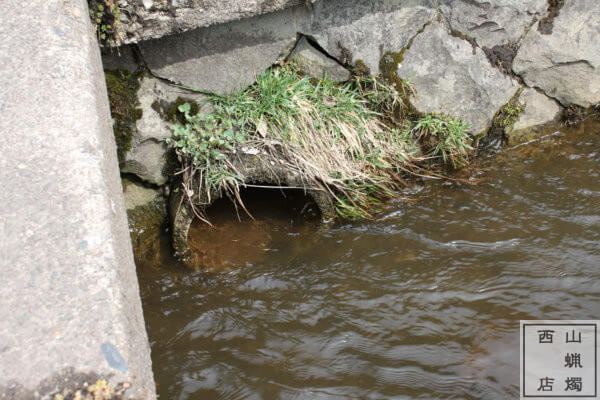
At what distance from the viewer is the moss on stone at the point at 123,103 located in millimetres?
2807

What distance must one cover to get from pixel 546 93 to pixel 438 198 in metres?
1.57

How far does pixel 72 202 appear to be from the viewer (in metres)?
1.48

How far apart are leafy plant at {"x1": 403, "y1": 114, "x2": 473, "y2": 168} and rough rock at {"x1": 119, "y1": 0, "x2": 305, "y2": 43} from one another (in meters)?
1.56

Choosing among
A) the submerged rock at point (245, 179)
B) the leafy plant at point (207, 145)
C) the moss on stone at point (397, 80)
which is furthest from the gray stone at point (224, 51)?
the moss on stone at point (397, 80)

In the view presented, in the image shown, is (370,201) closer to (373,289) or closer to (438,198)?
(438,198)

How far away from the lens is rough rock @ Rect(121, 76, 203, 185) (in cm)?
291

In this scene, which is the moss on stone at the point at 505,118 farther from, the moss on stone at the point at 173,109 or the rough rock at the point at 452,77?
the moss on stone at the point at 173,109

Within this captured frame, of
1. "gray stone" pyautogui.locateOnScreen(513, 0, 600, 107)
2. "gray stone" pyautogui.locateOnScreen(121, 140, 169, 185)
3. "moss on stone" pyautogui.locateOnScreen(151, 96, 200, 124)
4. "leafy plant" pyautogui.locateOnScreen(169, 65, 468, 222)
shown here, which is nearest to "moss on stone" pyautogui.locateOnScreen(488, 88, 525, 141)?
"gray stone" pyautogui.locateOnScreen(513, 0, 600, 107)

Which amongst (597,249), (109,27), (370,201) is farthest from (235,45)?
(597,249)

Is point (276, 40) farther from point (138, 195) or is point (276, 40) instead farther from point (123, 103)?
point (138, 195)

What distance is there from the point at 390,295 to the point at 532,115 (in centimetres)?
246

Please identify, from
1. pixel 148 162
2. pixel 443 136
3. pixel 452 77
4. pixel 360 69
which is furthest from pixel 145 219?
pixel 452 77

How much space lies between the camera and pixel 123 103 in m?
2.84

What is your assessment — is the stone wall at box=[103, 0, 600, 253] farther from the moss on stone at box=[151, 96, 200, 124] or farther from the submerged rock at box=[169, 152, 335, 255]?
the submerged rock at box=[169, 152, 335, 255]
